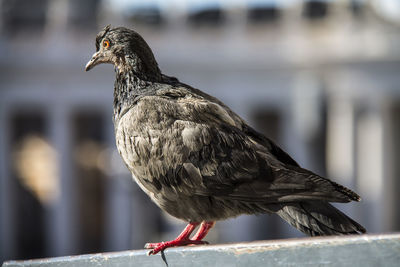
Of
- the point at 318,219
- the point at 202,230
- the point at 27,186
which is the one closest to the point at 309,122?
the point at 27,186

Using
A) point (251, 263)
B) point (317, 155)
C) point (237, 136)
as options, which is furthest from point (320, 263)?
point (317, 155)

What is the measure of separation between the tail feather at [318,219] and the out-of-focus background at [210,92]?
24505 millimetres

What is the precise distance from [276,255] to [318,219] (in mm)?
699

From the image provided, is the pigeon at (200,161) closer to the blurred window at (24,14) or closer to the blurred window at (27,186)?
the blurred window at (24,14)

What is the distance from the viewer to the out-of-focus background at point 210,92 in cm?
2914

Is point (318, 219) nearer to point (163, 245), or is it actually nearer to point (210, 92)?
point (163, 245)

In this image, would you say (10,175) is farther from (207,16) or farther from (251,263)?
(251,263)

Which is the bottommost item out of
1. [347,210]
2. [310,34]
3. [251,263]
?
[347,210]

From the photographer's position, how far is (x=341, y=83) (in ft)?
95.4

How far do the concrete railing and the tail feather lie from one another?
55cm

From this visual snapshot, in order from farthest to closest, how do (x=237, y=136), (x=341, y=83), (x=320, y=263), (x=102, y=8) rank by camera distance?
(x=102, y=8)
(x=341, y=83)
(x=237, y=136)
(x=320, y=263)

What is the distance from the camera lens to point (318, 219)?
4.13 metres

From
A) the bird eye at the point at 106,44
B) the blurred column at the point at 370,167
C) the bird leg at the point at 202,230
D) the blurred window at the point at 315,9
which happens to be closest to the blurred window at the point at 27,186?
the blurred window at the point at 315,9

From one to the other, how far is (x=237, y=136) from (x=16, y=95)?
27.8 metres
